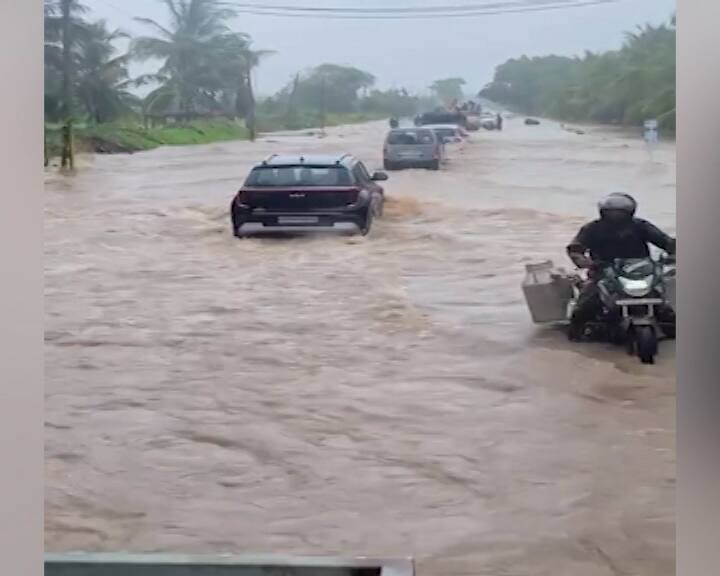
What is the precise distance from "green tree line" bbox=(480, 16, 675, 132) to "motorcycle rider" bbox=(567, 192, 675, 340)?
167 mm

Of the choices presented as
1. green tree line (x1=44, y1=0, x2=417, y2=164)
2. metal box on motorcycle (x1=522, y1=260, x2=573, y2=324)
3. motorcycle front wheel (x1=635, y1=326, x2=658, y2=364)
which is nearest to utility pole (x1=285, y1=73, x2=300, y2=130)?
green tree line (x1=44, y1=0, x2=417, y2=164)

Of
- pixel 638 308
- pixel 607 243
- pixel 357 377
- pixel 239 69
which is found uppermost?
pixel 239 69

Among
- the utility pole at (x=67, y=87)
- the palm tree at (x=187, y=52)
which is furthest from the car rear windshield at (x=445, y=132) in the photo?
the utility pole at (x=67, y=87)

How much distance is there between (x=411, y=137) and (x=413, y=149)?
0.02 m

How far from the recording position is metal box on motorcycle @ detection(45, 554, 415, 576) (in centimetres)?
204

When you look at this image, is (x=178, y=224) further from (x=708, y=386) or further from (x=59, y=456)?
(x=708, y=386)

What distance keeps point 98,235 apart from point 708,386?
1.27 metres

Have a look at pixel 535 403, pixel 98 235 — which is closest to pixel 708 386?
pixel 535 403

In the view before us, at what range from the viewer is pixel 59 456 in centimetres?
212

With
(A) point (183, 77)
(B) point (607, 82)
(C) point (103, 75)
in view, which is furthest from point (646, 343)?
(C) point (103, 75)

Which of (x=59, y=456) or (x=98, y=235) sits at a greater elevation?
(x=98, y=235)

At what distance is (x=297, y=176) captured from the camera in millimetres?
2102

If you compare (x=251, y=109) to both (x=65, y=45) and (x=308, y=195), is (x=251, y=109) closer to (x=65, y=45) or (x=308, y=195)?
(x=308, y=195)

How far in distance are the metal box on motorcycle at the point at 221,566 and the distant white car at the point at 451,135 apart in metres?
0.84
